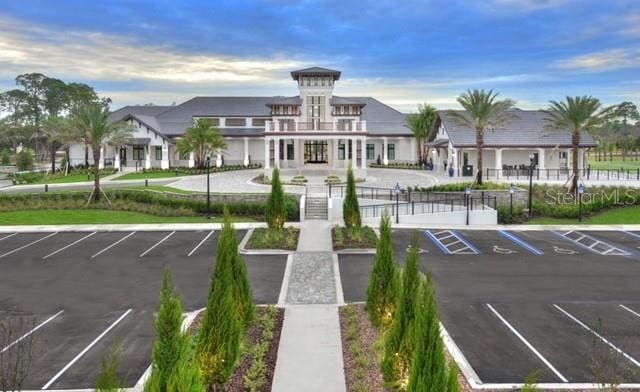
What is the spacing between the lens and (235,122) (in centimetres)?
6931

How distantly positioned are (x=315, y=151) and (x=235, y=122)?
44.6 ft

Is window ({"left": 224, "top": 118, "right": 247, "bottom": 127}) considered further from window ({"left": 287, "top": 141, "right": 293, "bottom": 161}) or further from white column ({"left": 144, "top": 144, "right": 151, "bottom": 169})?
white column ({"left": 144, "top": 144, "right": 151, "bottom": 169})

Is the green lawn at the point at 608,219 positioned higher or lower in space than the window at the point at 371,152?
lower

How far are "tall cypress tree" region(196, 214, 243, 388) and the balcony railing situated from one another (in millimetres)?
43653

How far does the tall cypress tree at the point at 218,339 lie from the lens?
957 cm

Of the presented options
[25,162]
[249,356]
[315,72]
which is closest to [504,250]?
[249,356]

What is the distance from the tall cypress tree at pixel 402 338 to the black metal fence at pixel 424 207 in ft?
73.8

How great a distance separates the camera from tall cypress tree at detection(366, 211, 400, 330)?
42.0 ft

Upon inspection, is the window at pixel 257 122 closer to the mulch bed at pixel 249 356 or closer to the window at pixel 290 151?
the window at pixel 290 151

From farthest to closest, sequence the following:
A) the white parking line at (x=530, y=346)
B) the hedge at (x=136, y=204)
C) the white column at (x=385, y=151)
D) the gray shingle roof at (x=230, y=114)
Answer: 1. the gray shingle roof at (x=230, y=114)
2. the white column at (x=385, y=151)
3. the hedge at (x=136, y=204)
4. the white parking line at (x=530, y=346)

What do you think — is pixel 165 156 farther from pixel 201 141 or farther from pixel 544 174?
pixel 544 174

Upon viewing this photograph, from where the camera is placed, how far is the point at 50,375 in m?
11.0

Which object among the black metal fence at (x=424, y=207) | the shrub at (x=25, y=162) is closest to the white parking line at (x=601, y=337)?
the black metal fence at (x=424, y=207)

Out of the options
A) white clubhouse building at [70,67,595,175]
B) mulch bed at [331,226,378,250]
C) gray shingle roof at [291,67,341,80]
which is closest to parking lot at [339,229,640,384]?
mulch bed at [331,226,378,250]
